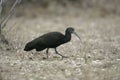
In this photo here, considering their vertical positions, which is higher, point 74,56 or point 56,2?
point 56,2

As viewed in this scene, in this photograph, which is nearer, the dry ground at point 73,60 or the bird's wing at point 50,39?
the dry ground at point 73,60

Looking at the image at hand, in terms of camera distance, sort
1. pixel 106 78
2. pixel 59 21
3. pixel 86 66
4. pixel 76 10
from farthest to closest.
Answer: pixel 76 10, pixel 59 21, pixel 86 66, pixel 106 78

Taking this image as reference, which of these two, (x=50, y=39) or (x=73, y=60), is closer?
(x=50, y=39)

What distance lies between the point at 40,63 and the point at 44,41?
65 centimetres

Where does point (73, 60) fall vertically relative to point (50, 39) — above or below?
below

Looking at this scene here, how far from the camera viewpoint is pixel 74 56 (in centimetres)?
1473

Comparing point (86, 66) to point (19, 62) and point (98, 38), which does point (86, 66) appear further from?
point (98, 38)

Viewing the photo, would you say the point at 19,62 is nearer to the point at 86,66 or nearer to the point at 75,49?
the point at 86,66

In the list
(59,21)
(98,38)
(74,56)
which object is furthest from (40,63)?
(59,21)

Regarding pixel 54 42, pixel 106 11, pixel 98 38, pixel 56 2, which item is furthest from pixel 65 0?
Answer: pixel 54 42

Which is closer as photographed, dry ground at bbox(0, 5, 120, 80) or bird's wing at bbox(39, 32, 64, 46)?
dry ground at bbox(0, 5, 120, 80)

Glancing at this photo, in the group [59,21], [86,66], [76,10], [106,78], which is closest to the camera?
[106,78]

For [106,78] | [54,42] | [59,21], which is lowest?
[106,78]

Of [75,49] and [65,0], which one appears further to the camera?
[65,0]
